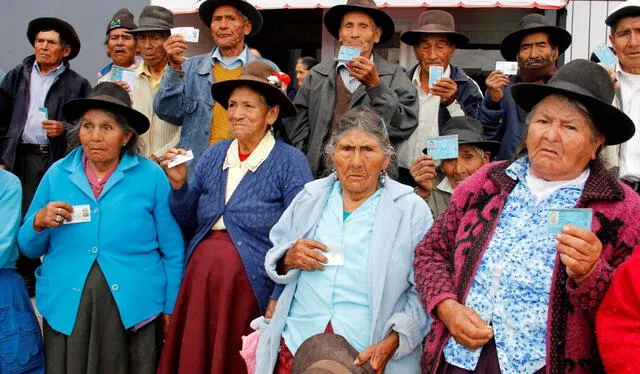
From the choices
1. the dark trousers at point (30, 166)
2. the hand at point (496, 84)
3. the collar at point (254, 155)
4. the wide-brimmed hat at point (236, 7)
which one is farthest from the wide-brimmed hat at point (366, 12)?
the dark trousers at point (30, 166)

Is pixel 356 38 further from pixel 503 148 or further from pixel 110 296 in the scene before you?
pixel 110 296

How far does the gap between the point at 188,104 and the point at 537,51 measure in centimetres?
268

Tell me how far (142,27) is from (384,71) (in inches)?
85.0

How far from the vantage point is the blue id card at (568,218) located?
95.9 inches

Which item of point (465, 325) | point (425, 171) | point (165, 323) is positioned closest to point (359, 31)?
point (425, 171)

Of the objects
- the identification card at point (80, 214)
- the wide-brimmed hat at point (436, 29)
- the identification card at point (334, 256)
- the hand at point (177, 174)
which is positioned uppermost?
the wide-brimmed hat at point (436, 29)

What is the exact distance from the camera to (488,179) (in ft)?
9.98

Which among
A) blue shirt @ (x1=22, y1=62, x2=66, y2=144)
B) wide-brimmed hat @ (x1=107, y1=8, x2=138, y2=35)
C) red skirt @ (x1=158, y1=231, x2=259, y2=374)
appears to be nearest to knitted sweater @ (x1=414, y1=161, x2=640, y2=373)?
red skirt @ (x1=158, y1=231, x2=259, y2=374)

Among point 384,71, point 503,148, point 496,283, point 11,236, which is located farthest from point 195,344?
point 503,148

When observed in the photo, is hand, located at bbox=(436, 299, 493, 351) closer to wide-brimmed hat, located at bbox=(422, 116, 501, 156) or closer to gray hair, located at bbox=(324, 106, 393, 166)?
gray hair, located at bbox=(324, 106, 393, 166)

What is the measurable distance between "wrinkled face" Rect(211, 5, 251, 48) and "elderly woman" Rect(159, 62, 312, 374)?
0.93m

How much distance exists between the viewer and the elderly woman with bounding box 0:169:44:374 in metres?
3.88

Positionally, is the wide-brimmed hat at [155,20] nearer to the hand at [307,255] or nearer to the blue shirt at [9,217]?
the blue shirt at [9,217]

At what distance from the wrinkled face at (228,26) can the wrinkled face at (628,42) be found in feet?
8.67
